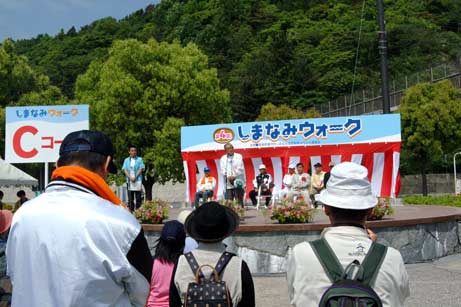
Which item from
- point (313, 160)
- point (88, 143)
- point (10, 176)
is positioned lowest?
point (88, 143)

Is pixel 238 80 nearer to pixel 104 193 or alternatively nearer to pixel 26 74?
pixel 26 74

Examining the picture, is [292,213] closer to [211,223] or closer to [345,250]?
[211,223]

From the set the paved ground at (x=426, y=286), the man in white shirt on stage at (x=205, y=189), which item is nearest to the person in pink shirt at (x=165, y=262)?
the paved ground at (x=426, y=286)

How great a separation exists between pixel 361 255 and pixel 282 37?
7776 centimetres

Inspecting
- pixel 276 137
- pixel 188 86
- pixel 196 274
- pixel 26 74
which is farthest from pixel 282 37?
pixel 196 274

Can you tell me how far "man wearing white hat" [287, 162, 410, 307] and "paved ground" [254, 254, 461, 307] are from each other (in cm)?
562

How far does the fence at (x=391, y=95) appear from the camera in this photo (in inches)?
1984

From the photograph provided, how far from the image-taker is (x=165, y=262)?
464 cm

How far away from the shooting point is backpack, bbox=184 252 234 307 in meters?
3.34

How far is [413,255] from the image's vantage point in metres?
11.5

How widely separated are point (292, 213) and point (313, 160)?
8.75 meters

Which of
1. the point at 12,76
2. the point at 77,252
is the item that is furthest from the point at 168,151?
the point at 77,252

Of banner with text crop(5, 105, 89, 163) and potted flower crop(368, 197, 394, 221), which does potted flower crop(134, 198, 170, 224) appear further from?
potted flower crop(368, 197, 394, 221)

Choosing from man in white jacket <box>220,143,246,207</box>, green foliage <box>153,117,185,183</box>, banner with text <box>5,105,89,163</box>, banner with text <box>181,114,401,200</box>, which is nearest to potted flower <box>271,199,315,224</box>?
man in white jacket <box>220,143,246,207</box>
